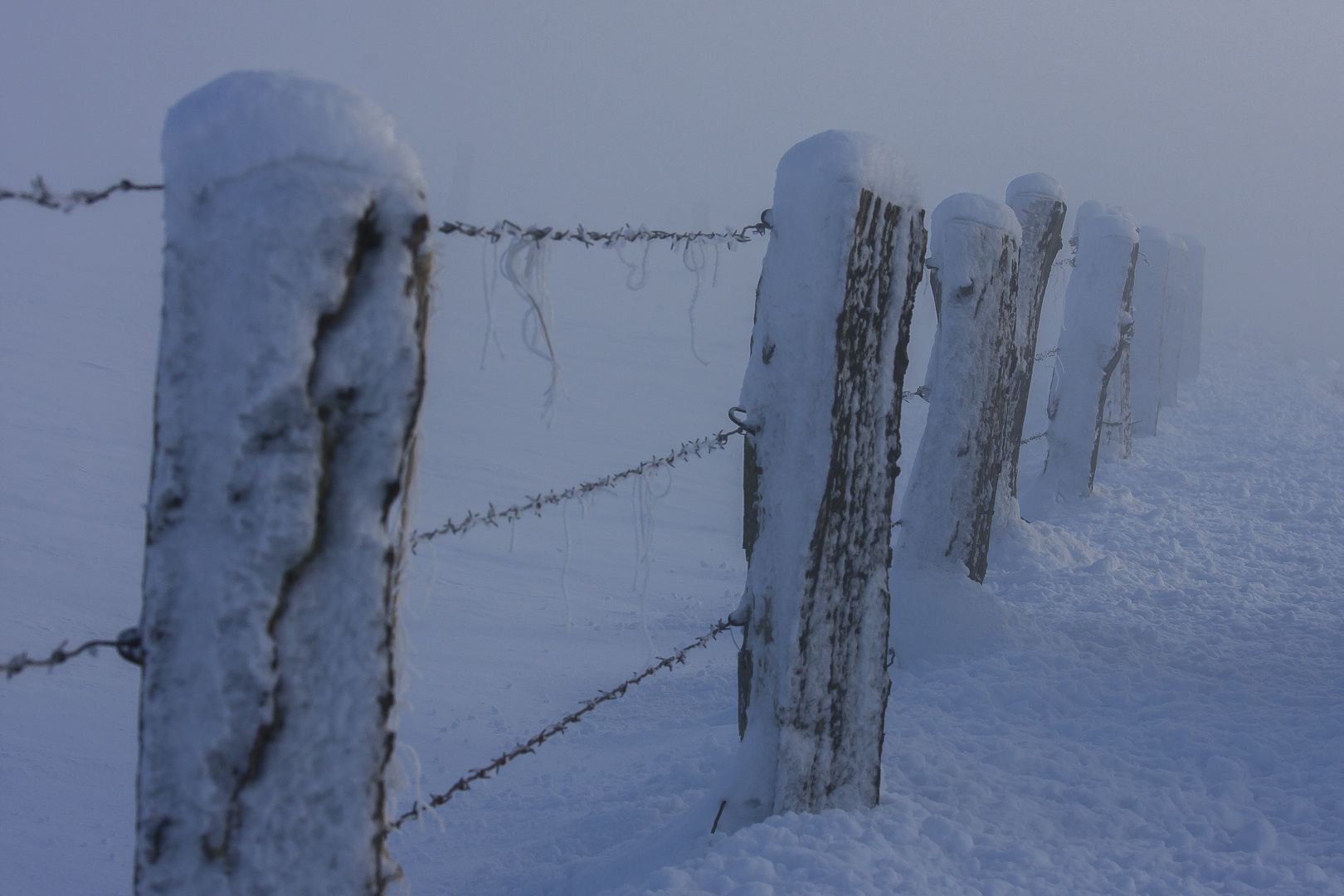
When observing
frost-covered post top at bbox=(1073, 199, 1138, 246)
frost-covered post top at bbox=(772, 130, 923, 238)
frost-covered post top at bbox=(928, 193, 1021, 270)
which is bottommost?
frost-covered post top at bbox=(772, 130, 923, 238)

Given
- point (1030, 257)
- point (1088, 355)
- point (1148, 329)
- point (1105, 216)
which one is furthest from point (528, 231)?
point (1148, 329)

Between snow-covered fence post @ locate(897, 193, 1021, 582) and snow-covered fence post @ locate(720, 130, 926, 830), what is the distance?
59.5 inches

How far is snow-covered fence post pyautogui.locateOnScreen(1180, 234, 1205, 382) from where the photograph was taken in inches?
501

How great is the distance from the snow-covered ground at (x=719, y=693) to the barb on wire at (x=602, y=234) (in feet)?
0.25

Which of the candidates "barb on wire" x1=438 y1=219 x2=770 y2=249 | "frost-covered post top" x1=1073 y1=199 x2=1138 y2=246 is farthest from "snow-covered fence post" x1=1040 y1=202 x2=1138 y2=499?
"barb on wire" x1=438 y1=219 x2=770 y2=249

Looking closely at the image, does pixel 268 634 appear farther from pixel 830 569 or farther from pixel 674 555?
pixel 674 555

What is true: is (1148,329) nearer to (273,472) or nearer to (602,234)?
(602,234)

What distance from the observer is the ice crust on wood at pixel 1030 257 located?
15.3 ft

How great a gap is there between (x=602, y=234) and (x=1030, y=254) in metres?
3.73

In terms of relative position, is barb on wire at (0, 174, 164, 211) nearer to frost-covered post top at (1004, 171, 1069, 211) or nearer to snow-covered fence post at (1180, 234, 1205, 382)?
frost-covered post top at (1004, 171, 1069, 211)

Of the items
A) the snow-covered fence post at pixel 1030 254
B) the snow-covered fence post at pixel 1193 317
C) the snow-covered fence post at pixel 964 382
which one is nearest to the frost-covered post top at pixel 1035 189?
the snow-covered fence post at pixel 1030 254

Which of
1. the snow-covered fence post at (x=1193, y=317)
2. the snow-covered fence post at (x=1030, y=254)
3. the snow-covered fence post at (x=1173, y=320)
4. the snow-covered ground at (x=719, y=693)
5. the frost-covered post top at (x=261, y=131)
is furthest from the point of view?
the snow-covered fence post at (x=1193, y=317)

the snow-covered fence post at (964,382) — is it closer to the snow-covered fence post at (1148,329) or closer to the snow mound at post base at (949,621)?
the snow mound at post base at (949,621)

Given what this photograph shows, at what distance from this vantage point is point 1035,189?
4.69 m
